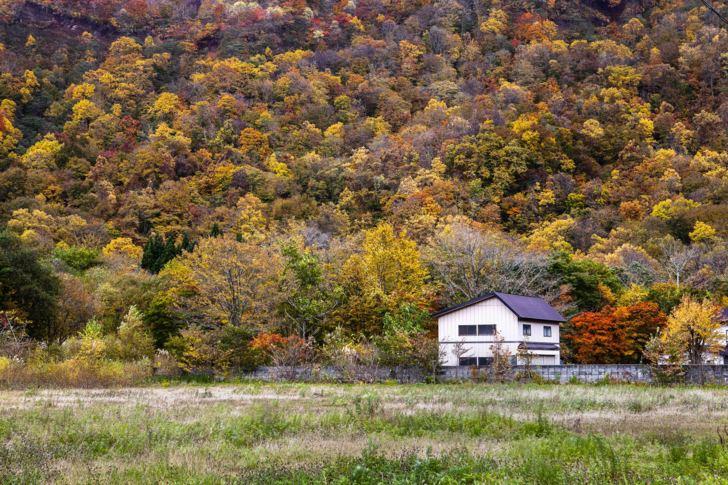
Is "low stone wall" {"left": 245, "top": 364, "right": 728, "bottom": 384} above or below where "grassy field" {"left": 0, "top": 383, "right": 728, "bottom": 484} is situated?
below

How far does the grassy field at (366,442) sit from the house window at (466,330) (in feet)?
78.9

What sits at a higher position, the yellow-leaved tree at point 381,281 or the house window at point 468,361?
the yellow-leaved tree at point 381,281

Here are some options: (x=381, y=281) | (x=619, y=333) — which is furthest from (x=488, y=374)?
(x=381, y=281)

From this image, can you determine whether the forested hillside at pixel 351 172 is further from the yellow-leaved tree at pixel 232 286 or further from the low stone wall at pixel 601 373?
the low stone wall at pixel 601 373

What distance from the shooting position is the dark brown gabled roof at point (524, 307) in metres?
44.3

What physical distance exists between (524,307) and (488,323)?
2.55m

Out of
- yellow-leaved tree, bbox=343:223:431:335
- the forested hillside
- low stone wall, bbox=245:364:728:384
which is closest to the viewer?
low stone wall, bbox=245:364:728:384

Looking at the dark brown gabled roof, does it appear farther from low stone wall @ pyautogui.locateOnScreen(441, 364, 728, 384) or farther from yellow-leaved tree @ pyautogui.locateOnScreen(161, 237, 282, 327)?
yellow-leaved tree @ pyautogui.locateOnScreen(161, 237, 282, 327)

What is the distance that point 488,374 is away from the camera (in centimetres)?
3788

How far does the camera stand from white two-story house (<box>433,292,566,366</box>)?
1745 inches

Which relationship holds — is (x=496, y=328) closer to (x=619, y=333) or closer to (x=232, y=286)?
(x=619, y=333)

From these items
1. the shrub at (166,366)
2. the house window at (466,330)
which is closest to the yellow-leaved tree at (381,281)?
the house window at (466,330)

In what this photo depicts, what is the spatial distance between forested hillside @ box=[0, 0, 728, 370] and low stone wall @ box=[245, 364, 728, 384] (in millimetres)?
1362

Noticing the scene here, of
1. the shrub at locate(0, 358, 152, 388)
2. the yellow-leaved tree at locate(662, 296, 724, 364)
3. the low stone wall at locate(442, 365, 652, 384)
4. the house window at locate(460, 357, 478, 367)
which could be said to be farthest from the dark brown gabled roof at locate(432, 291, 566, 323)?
the shrub at locate(0, 358, 152, 388)
